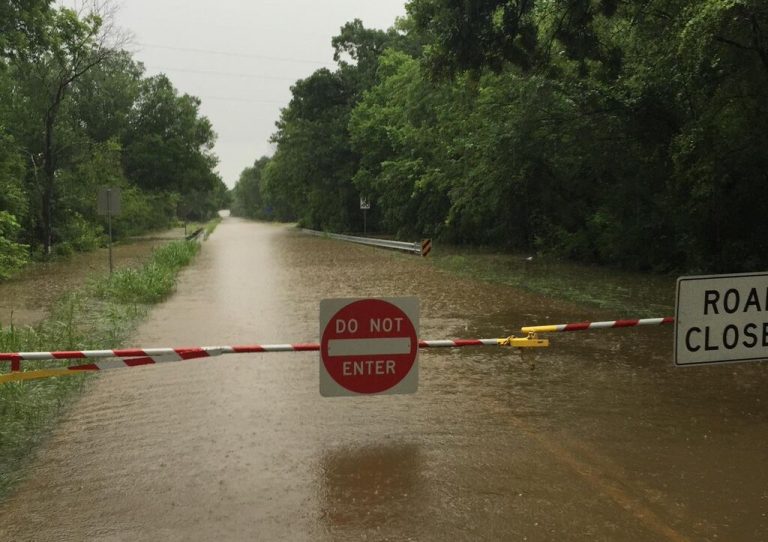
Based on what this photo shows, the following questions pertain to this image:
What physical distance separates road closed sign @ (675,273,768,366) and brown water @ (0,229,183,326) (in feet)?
34.3

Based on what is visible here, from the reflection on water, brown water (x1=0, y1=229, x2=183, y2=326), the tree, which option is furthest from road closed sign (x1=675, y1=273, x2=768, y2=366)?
the tree

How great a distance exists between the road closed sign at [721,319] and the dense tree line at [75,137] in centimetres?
1514

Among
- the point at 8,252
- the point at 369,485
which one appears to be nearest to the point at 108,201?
the point at 8,252

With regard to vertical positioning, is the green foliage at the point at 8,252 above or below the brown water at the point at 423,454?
above

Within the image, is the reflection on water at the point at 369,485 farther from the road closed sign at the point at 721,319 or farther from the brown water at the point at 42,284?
the brown water at the point at 42,284

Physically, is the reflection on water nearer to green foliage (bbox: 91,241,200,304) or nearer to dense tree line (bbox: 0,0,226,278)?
green foliage (bbox: 91,241,200,304)

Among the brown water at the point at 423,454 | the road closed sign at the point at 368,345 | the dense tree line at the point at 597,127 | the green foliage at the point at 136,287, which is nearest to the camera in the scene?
the brown water at the point at 423,454

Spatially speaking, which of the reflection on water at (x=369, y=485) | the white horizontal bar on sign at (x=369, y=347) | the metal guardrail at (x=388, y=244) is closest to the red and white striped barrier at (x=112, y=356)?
the white horizontal bar on sign at (x=369, y=347)

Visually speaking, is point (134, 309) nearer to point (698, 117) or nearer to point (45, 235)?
point (698, 117)

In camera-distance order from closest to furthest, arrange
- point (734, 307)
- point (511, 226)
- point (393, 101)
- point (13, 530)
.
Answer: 1. point (13, 530)
2. point (734, 307)
3. point (511, 226)
4. point (393, 101)

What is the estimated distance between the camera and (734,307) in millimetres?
4867

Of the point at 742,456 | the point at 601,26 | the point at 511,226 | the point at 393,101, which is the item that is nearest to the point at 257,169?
the point at 393,101

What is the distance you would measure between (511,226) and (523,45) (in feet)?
48.3

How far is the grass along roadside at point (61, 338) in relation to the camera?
5.70m
